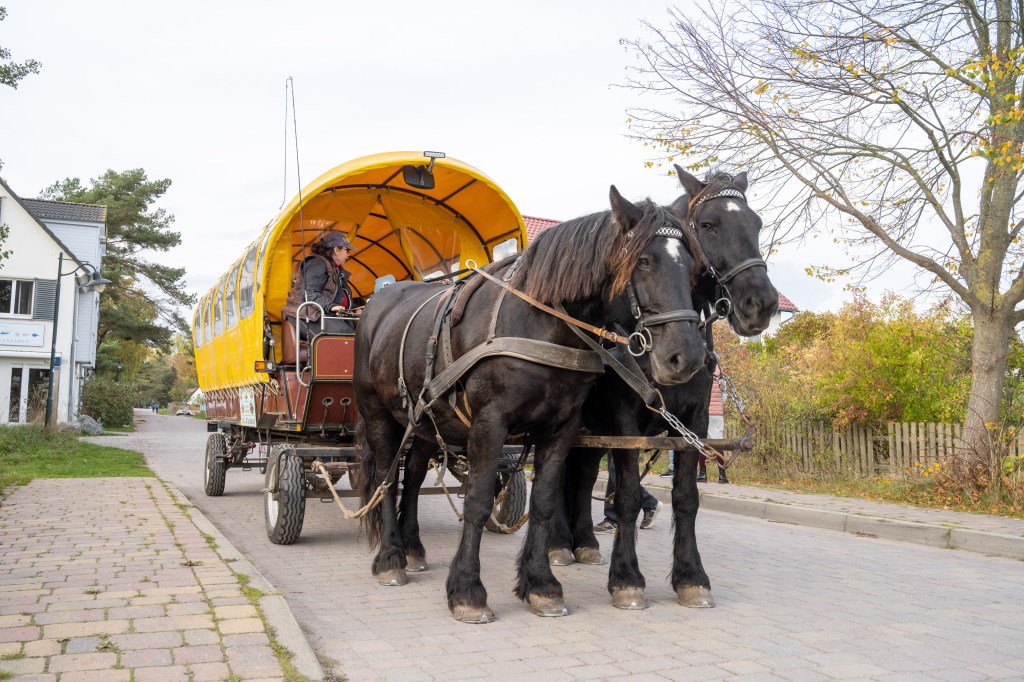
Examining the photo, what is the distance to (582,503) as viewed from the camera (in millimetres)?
6578

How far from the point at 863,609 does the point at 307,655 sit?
10.7ft

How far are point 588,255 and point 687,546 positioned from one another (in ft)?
6.03

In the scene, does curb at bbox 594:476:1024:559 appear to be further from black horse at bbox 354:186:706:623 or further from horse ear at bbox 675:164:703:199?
horse ear at bbox 675:164:703:199

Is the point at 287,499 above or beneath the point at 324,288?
beneath

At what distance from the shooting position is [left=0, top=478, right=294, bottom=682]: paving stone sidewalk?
3.42 meters

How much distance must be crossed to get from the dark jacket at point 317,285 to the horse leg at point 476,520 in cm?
360

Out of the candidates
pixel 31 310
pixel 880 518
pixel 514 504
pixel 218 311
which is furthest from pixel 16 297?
pixel 880 518

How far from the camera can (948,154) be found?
33.9 feet

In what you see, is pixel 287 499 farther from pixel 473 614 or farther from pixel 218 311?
pixel 218 311

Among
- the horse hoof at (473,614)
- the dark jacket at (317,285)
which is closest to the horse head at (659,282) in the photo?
the horse hoof at (473,614)

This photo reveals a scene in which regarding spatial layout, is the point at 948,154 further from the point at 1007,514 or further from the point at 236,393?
the point at 236,393

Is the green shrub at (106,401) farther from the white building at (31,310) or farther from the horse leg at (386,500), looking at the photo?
the horse leg at (386,500)

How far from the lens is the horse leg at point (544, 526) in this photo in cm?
484

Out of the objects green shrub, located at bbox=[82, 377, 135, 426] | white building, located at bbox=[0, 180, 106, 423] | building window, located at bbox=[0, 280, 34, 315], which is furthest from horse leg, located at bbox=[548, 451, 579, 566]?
green shrub, located at bbox=[82, 377, 135, 426]
